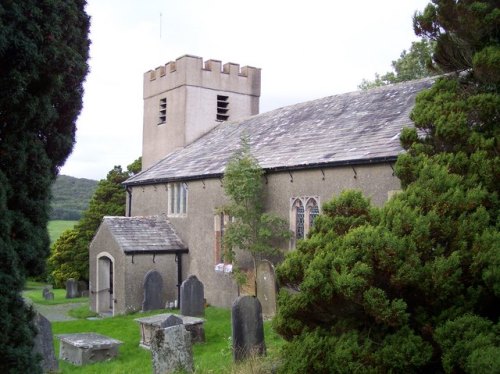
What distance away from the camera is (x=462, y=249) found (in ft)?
24.2

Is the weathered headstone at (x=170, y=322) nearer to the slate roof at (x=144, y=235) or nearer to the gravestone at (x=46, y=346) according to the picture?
the gravestone at (x=46, y=346)

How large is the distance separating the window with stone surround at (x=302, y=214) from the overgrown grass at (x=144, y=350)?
10.4 feet

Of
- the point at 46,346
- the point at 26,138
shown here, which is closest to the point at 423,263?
the point at 26,138

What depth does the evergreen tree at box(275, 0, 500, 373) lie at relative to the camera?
280 inches

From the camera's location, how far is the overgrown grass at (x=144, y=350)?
1043cm

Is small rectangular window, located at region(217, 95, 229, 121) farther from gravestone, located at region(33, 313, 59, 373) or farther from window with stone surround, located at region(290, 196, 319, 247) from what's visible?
gravestone, located at region(33, 313, 59, 373)

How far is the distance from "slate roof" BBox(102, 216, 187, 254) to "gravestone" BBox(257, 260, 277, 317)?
551 centimetres

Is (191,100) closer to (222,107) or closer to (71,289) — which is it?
(222,107)

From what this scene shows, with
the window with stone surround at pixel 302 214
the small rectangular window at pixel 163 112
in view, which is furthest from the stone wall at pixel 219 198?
the small rectangular window at pixel 163 112

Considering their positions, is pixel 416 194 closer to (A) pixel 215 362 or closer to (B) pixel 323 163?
(A) pixel 215 362

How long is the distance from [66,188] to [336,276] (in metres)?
93.6

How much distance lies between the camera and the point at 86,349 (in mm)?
12125

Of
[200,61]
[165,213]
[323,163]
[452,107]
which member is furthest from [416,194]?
[200,61]

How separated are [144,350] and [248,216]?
5.63m
